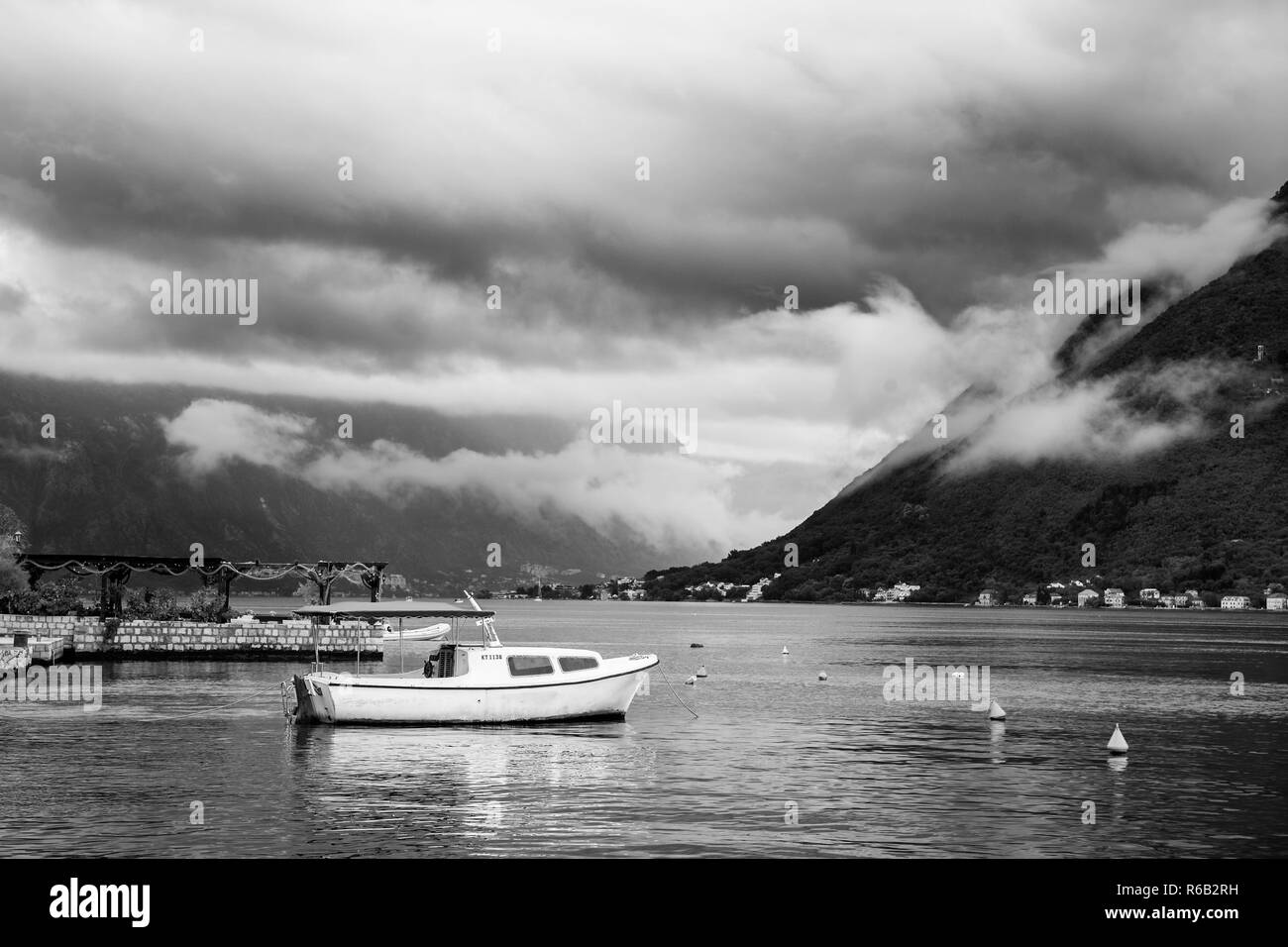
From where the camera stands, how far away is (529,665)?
52781 mm

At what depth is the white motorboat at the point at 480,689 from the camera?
49.9m

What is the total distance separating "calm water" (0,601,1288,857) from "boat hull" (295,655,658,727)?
787 mm

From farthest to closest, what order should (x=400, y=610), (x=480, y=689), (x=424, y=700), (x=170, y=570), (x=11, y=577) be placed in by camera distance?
(x=11, y=577)
(x=170, y=570)
(x=400, y=610)
(x=480, y=689)
(x=424, y=700)

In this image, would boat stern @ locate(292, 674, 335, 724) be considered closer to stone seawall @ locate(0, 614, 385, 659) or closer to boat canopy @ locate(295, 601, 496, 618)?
boat canopy @ locate(295, 601, 496, 618)

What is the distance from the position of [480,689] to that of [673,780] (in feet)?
44.7

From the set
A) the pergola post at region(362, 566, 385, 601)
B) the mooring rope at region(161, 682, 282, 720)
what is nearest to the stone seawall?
the pergola post at region(362, 566, 385, 601)

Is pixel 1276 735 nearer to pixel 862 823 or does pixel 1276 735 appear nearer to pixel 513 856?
pixel 862 823

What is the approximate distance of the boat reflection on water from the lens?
97.9ft

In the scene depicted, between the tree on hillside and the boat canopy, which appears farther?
the tree on hillside

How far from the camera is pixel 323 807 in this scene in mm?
33125

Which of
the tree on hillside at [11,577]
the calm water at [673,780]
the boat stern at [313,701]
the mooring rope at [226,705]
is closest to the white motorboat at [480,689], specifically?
the boat stern at [313,701]

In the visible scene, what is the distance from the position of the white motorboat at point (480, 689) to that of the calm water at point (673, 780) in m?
1.01

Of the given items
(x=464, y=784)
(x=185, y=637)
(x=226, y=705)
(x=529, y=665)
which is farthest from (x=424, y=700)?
(x=185, y=637)

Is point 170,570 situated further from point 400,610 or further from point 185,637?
point 400,610
